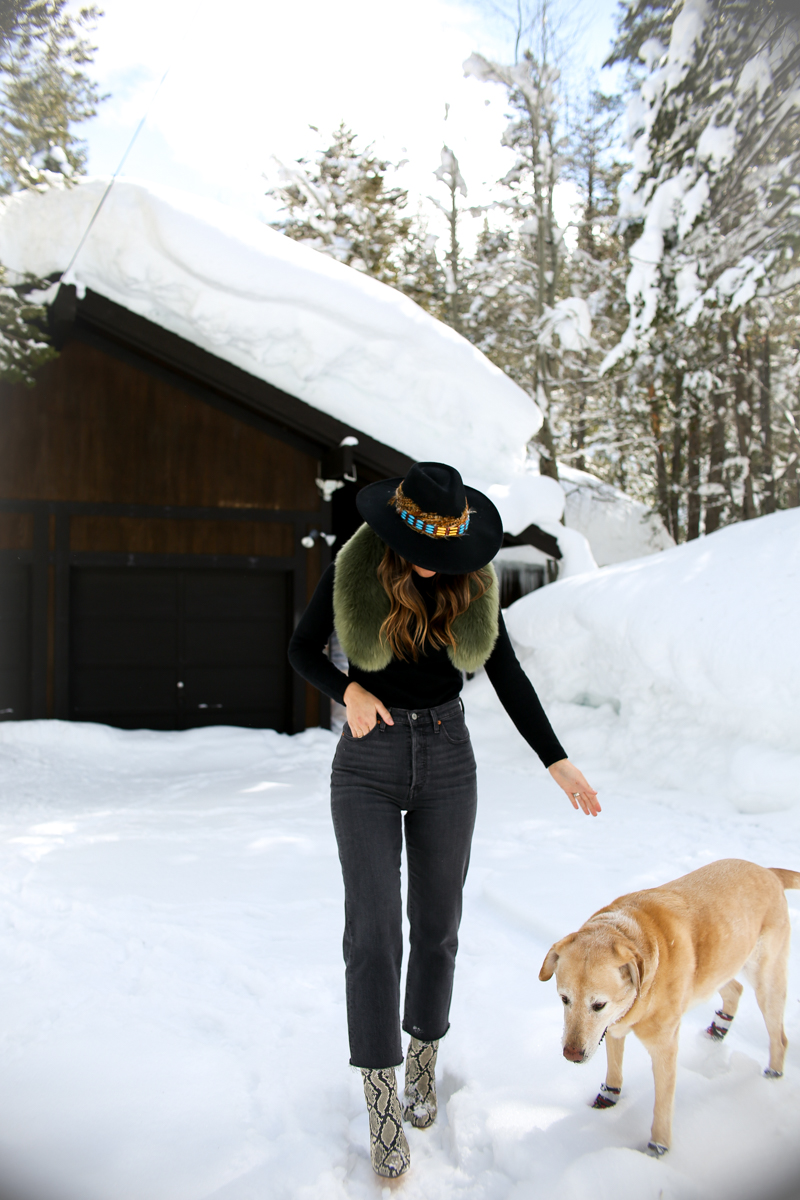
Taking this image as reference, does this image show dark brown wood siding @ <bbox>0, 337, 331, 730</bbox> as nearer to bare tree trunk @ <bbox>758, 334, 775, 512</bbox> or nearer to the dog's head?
bare tree trunk @ <bbox>758, 334, 775, 512</bbox>

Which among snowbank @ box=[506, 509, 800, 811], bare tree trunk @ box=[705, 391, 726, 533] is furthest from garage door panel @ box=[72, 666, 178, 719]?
bare tree trunk @ box=[705, 391, 726, 533]

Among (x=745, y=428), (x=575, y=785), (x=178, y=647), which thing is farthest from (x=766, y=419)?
(x=575, y=785)

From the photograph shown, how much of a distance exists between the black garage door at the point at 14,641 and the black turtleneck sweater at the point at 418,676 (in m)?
6.61

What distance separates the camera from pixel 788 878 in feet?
6.81

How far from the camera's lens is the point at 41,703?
760 centimetres

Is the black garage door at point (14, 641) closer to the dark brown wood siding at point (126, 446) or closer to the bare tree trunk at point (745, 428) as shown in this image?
the dark brown wood siding at point (126, 446)

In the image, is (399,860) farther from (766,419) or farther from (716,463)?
(716,463)

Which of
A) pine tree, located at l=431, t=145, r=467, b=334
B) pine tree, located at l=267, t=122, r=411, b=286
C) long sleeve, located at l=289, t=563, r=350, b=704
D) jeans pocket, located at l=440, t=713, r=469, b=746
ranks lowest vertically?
jeans pocket, located at l=440, t=713, r=469, b=746

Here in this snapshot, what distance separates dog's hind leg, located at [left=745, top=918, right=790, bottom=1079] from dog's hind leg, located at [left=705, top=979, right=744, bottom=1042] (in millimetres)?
159

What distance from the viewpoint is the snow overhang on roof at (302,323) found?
7.44 meters

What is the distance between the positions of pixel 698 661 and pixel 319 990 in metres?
3.94

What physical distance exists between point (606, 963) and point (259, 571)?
7.12 meters

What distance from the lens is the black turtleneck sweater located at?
1.91 metres

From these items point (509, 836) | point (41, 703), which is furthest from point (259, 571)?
point (509, 836)
